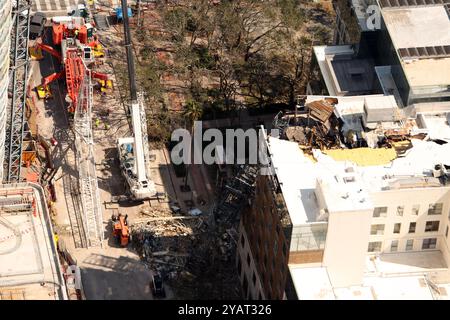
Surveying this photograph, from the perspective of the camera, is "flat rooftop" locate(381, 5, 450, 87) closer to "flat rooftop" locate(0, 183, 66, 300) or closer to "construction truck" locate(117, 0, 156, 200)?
"construction truck" locate(117, 0, 156, 200)

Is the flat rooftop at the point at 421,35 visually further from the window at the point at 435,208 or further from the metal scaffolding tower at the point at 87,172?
the metal scaffolding tower at the point at 87,172

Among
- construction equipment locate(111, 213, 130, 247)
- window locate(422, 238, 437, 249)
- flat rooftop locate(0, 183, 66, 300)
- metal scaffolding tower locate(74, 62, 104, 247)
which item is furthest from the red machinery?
window locate(422, 238, 437, 249)

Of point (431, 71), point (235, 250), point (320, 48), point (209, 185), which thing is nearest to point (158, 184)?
point (209, 185)

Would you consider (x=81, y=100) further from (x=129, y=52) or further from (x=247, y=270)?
(x=247, y=270)

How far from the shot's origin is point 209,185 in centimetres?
14225

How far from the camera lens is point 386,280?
113 metres

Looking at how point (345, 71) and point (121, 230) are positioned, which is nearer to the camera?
point (121, 230)

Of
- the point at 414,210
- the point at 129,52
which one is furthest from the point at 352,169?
the point at 129,52

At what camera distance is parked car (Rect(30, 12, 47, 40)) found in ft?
545

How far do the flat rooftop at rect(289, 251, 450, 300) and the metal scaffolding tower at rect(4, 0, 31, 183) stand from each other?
44.7 m

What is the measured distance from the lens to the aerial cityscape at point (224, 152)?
109625 millimetres

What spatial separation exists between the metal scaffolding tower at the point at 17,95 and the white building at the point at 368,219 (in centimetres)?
3800

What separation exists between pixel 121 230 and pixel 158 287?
1039cm

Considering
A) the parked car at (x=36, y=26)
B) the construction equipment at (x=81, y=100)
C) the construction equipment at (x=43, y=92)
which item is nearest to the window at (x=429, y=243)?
the construction equipment at (x=81, y=100)
